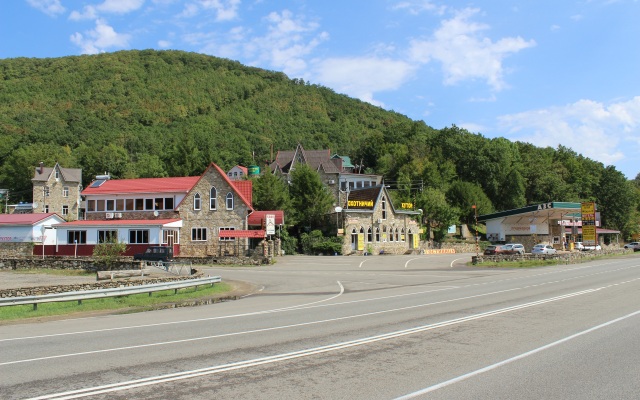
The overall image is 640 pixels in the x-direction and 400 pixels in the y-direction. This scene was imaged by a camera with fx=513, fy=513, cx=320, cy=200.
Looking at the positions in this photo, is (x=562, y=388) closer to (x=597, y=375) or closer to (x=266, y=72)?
(x=597, y=375)

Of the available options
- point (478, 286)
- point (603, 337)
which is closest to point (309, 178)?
point (478, 286)

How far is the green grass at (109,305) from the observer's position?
18.2 metres

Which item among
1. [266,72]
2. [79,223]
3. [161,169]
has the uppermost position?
[266,72]

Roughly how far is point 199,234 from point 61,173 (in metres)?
45.3

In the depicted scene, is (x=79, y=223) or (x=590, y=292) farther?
(x=79, y=223)

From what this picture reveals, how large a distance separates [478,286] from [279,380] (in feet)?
65.2

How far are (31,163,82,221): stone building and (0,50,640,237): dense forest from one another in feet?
43.9

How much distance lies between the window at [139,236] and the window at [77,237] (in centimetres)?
518

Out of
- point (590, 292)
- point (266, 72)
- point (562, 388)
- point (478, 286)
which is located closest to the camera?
point (562, 388)

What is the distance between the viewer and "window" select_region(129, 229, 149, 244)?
50312 millimetres

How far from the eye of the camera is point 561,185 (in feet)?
346

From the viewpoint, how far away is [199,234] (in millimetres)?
53469

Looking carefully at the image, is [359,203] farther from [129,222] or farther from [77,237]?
[77,237]

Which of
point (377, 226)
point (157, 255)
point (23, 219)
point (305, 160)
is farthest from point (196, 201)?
point (305, 160)
